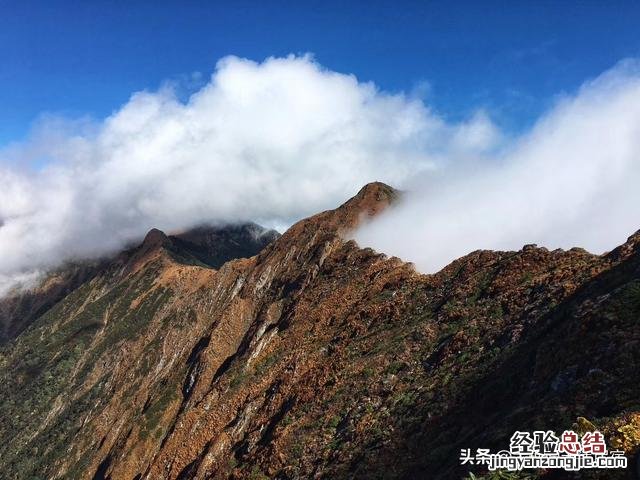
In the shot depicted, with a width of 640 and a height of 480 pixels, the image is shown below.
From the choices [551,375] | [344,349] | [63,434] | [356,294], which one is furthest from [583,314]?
[63,434]

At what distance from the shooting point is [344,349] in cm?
5319

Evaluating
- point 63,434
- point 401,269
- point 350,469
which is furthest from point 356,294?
point 63,434

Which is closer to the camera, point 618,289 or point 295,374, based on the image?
point 618,289

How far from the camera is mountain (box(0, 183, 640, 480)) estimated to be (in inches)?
953

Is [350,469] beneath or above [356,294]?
beneath

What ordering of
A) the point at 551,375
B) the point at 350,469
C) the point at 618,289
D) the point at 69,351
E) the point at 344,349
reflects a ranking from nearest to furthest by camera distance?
the point at 551,375 < the point at 618,289 < the point at 350,469 < the point at 344,349 < the point at 69,351

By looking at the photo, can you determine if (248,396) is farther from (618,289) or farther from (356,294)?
(618,289)

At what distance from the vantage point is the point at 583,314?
89.3 feet

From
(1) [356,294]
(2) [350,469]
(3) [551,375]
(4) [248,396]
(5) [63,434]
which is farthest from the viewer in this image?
(5) [63,434]

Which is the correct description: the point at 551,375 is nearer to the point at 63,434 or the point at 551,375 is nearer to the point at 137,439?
the point at 137,439

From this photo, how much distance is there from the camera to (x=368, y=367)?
149 ft

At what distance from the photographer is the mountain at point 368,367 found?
79.5ft

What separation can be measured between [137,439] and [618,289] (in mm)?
78374

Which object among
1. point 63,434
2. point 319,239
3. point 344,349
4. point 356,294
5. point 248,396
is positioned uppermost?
point 319,239
